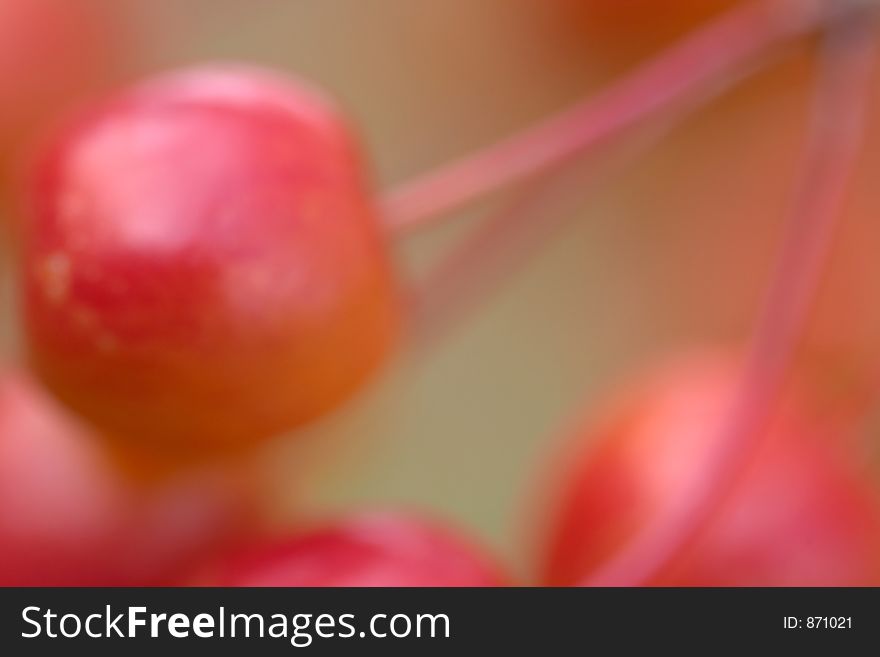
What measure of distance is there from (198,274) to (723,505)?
7.6 inches

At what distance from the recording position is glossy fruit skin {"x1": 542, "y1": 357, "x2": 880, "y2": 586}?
55 cm

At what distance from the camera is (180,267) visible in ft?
1.51

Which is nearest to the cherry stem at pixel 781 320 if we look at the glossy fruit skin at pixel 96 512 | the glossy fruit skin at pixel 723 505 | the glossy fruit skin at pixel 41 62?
the glossy fruit skin at pixel 723 505

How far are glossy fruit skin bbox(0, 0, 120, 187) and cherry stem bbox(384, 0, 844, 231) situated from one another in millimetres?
185

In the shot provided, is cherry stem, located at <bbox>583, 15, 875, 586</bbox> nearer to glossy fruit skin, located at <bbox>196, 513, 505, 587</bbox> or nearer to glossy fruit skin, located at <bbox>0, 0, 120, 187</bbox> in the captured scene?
glossy fruit skin, located at <bbox>196, 513, 505, 587</bbox>

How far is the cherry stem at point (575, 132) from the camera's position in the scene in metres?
0.53

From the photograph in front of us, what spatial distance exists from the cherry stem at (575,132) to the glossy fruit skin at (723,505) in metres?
0.11

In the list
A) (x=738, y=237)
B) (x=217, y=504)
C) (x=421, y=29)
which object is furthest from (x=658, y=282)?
(x=217, y=504)

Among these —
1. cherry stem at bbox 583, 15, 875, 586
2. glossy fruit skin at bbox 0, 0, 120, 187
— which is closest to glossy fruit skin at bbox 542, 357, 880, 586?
cherry stem at bbox 583, 15, 875, 586

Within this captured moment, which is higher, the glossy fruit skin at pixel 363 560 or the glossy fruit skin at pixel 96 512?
the glossy fruit skin at pixel 96 512

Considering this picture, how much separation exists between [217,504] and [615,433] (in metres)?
0.15

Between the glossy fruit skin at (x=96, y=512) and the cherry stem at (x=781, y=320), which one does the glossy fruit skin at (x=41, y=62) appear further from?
the cherry stem at (x=781, y=320)

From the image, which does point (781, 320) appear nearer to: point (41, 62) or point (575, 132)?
point (575, 132)
